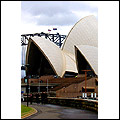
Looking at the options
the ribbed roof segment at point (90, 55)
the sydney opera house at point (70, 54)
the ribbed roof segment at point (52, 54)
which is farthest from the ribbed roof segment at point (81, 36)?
the ribbed roof segment at point (90, 55)

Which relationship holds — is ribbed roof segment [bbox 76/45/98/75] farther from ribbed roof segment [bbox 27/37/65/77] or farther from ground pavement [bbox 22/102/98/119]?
ground pavement [bbox 22/102/98/119]

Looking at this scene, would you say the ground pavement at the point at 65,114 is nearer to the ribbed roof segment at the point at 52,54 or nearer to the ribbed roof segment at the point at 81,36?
the ribbed roof segment at the point at 52,54

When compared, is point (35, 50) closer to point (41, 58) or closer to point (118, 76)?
point (41, 58)

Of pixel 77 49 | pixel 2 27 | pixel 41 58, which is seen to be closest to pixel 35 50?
pixel 41 58

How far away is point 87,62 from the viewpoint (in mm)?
45781

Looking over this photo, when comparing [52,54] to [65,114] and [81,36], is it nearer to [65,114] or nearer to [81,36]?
[81,36]

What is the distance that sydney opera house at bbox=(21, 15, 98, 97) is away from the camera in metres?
45.8

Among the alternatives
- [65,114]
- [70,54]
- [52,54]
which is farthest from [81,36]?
[65,114]

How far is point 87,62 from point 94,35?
27.6 ft

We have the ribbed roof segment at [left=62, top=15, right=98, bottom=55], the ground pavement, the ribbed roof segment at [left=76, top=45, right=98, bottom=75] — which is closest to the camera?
the ground pavement

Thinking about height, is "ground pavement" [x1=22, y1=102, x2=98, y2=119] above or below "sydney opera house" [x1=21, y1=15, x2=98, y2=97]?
below

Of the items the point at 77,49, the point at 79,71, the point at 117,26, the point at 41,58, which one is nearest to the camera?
the point at 117,26

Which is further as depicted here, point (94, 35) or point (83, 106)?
point (94, 35)

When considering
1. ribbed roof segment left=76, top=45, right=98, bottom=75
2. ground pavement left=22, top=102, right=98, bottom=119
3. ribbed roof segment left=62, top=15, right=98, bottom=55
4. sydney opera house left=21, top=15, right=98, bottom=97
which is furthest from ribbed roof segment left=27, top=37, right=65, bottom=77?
ground pavement left=22, top=102, right=98, bottom=119
